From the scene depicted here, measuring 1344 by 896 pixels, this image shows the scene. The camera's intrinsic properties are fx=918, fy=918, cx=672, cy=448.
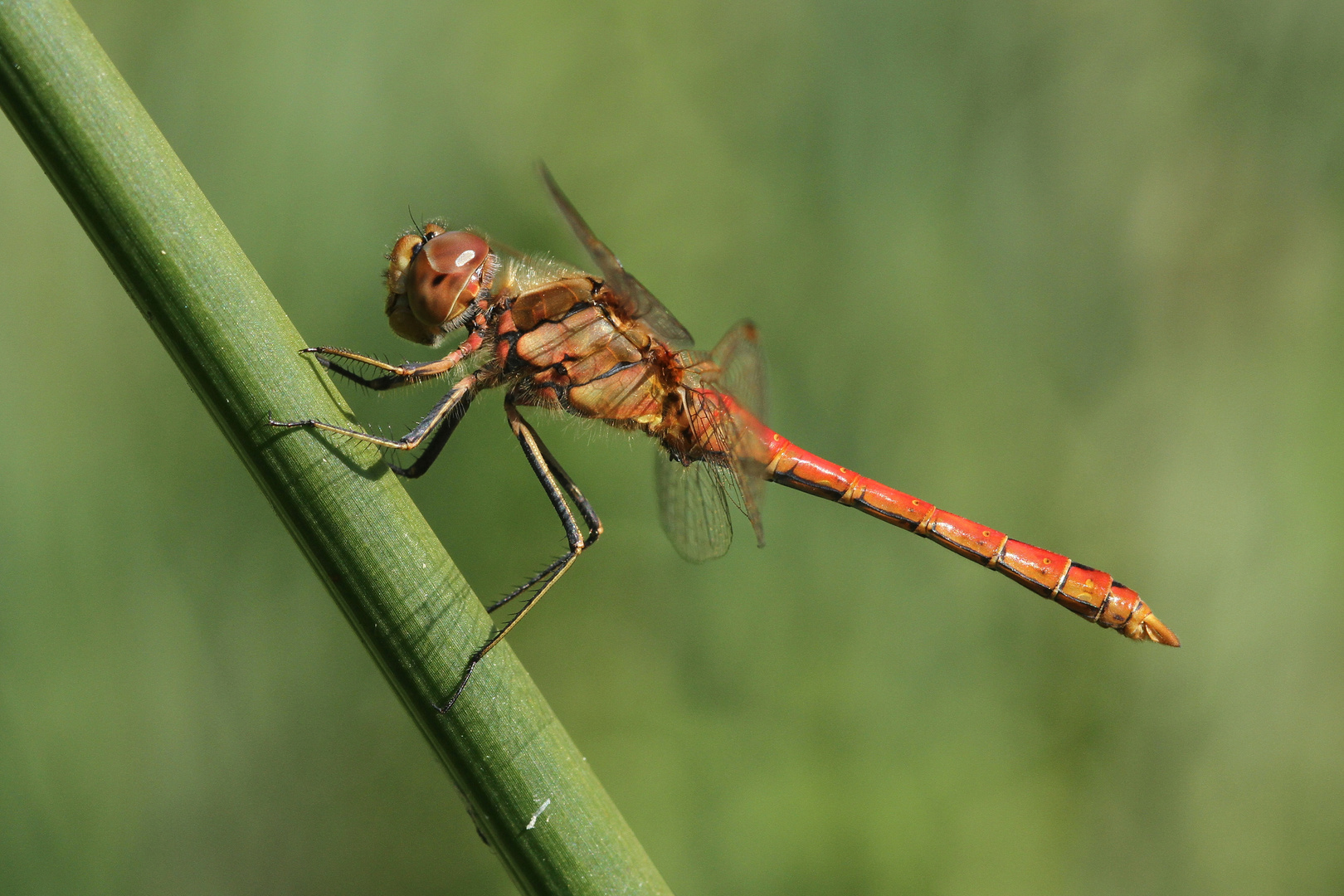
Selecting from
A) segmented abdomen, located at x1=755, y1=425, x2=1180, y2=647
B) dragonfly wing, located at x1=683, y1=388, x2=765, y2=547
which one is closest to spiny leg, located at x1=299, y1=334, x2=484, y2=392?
dragonfly wing, located at x1=683, y1=388, x2=765, y2=547

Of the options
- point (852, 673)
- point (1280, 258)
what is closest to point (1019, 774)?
point (852, 673)

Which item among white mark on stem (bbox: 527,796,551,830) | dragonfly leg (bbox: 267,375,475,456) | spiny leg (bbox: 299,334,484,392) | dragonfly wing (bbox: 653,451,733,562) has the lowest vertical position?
white mark on stem (bbox: 527,796,551,830)

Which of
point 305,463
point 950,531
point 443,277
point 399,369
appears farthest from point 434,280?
point 950,531

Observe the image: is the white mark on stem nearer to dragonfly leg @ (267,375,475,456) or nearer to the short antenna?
dragonfly leg @ (267,375,475,456)

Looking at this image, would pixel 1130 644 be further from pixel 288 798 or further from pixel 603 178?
pixel 288 798

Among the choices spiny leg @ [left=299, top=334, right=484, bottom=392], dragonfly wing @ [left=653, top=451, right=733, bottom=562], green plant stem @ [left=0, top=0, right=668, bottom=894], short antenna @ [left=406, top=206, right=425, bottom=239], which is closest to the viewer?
green plant stem @ [left=0, top=0, right=668, bottom=894]

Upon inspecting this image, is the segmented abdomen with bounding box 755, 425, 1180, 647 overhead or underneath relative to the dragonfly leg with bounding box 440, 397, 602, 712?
underneath
